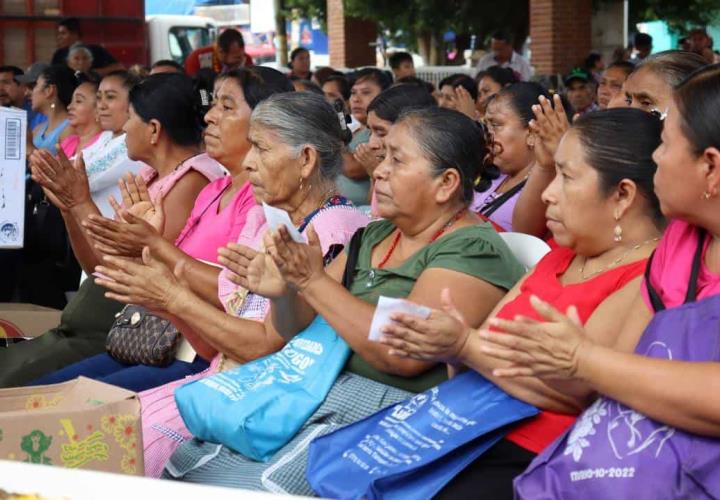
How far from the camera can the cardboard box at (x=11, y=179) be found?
198 inches

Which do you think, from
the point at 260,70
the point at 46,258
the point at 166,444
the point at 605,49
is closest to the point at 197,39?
the point at 605,49

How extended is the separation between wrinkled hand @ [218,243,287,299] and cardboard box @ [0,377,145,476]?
55cm

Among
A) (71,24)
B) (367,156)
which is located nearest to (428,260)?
(367,156)

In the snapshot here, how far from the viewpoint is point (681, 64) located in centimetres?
409

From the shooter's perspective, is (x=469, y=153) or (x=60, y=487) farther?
(x=469, y=153)

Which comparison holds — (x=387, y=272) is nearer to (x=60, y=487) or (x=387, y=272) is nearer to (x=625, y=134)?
(x=625, y=134)

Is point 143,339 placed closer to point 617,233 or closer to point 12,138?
point 12,138

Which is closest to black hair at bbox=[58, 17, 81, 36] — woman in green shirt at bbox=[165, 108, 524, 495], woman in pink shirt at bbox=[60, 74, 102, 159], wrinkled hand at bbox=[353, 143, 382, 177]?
woman in pink shirt at bbox=[60, 74, 102, 159]

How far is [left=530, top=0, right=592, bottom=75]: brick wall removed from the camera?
1559 centimetres

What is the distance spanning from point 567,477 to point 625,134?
90cm

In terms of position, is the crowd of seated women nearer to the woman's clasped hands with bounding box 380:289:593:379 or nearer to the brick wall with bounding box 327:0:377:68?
the woman's clasped hands with bounding box 380:289:593:379

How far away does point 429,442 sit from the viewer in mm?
2764

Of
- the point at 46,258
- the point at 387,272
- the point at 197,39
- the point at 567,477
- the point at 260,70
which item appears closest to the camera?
the point at 567,477

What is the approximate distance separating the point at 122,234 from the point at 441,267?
1.23 metres
